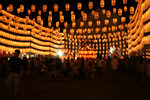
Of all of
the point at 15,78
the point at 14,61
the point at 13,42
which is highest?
the point at 13,42

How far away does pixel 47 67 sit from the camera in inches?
637

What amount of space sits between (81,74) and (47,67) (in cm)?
313

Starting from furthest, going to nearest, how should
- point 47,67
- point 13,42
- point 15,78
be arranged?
point 13,42, point 47,67, point 15,78

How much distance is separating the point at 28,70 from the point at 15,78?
1423cm

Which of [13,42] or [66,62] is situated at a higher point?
[13,42]

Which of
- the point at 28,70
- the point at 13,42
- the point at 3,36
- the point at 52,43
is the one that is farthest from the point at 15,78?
the point at 52,43

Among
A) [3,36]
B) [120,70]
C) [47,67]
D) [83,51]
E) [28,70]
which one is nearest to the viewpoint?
[47,67]

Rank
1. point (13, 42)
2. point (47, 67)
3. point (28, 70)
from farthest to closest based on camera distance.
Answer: point (13, 42), point (28, 70), point (47, 67)

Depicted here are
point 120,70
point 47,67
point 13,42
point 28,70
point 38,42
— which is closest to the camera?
point 47,67

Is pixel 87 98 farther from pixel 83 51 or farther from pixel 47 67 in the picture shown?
pixel 83 51

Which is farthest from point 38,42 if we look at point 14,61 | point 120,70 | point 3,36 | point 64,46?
point 14,61

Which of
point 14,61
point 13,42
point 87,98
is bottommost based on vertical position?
point 87,98

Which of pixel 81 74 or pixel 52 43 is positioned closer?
pixel 81 74

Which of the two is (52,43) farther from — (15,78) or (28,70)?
(15,78)
